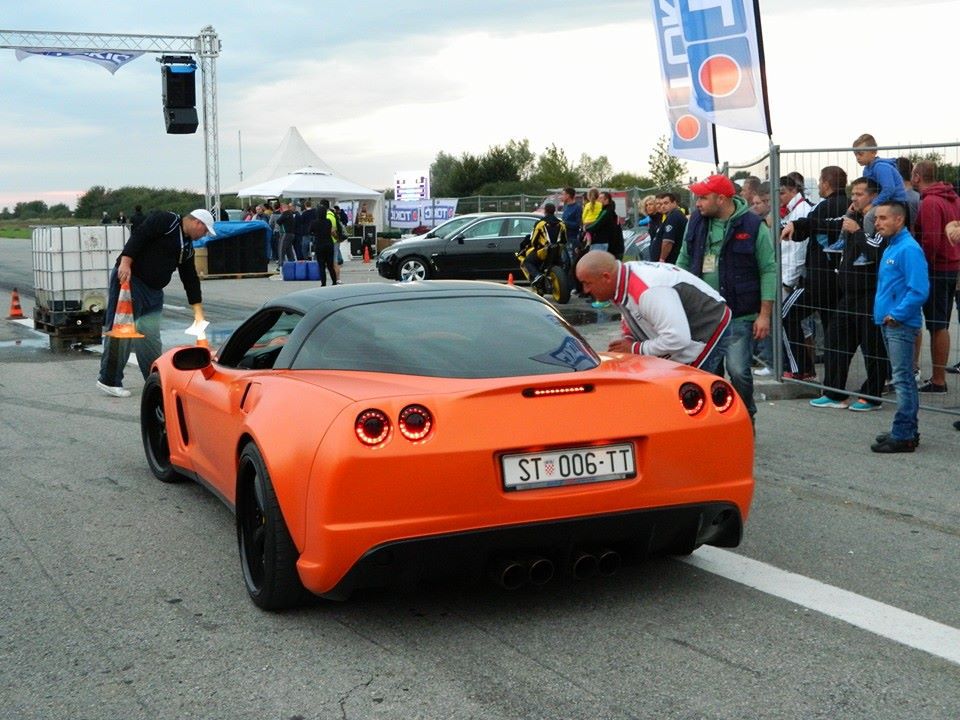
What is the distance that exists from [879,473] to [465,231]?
60.9ft

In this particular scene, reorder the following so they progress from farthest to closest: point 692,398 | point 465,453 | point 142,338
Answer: point 142,338, point 692,398, point 465,453

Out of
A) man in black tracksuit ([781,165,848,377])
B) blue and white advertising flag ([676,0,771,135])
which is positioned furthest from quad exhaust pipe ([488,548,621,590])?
blue and white advertising flag ([676,0,771,135])

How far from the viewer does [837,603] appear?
4.69m

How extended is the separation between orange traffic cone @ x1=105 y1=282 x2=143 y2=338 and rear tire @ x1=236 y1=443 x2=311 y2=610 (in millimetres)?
5800

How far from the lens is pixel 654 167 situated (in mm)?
69500

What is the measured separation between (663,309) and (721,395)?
1575mm

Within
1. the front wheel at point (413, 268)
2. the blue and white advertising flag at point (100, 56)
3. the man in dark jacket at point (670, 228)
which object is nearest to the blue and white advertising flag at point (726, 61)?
the man in dark jacket at point (670, 228)

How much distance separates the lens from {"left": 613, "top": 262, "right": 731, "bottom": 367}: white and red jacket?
628cm

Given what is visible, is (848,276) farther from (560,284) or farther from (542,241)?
(542,241)

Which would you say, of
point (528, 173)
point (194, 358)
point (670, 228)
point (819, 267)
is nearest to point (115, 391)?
point (194, 358)

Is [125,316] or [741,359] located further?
[125,316]

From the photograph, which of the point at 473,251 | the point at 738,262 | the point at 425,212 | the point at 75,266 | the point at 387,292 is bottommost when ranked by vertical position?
the point at 425,212

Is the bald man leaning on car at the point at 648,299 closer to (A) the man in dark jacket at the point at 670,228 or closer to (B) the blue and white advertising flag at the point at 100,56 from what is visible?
(A) the man in dark jacket at the point at 670,228

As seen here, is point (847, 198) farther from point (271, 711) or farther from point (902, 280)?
point (271, 711)
